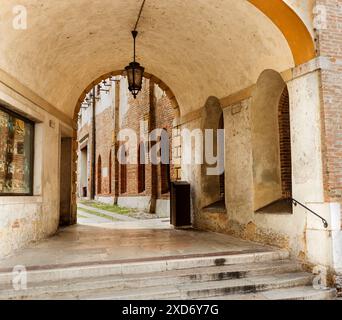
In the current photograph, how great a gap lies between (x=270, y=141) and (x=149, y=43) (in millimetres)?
3729

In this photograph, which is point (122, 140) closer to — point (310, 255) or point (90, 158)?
point (90, 158)

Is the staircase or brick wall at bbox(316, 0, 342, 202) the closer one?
the staircase

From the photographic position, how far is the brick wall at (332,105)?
521cm

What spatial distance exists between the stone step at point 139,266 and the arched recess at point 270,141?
59.6 inches

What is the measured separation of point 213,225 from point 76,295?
488cm

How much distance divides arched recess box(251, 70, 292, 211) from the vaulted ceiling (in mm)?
493

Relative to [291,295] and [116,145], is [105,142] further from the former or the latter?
[291,295]

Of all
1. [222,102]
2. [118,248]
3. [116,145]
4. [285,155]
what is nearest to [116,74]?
[222,102]

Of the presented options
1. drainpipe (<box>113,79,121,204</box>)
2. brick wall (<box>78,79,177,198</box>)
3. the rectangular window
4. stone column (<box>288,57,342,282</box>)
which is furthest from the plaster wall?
drainpipe (<box>113,79,121,204</box>)

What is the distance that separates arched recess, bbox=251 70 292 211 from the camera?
7035 millimetres

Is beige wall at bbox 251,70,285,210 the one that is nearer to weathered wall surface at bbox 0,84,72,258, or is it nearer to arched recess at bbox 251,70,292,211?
arched recess at bbox 251,70,292,211

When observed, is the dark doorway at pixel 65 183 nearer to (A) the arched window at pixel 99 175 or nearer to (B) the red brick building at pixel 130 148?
(B) the red brick building at pixel 130 148

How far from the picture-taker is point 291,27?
5.65m

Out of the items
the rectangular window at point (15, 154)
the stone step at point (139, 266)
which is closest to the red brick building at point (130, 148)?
the rectangular window at point (15, 154)
